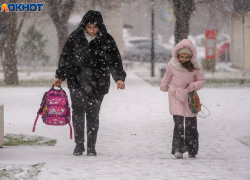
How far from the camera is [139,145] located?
712 centimetres

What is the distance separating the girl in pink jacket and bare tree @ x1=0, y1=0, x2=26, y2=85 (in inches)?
506

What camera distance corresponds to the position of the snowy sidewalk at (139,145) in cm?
493

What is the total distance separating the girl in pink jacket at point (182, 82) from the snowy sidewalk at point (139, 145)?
37 cm

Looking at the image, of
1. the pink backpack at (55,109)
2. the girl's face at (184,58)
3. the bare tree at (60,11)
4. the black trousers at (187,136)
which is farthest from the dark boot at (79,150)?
the bare tree at (60,11)

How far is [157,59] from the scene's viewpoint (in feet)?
123

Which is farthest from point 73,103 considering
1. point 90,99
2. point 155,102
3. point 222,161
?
point 155,102

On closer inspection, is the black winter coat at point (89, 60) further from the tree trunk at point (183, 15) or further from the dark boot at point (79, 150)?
the tree trunk at point (183, 15)

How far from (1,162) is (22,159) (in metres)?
0.29

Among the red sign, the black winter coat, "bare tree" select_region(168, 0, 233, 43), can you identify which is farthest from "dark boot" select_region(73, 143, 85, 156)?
the red sign

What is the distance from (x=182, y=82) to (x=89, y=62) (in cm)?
106

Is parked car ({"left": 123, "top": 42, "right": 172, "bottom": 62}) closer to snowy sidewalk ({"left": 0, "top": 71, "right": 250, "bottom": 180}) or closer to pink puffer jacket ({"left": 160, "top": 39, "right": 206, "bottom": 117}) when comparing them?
snowy sidewalk ({"left": 0, "top": 71, "right": 250, "bottom": 180})

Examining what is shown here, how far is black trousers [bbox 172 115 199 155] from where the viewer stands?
601 cm

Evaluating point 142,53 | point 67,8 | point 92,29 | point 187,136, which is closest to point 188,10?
point 67,8

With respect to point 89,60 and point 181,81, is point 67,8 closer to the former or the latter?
point 89,60
